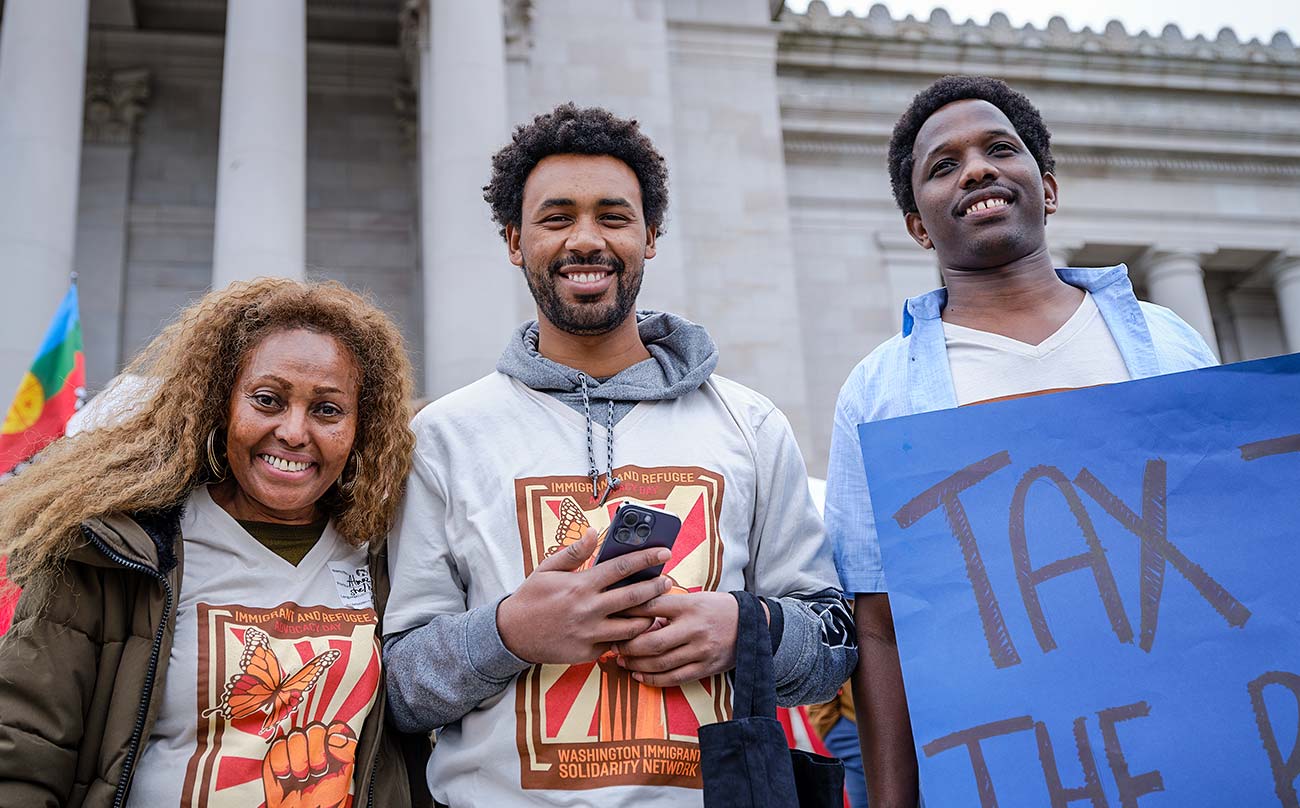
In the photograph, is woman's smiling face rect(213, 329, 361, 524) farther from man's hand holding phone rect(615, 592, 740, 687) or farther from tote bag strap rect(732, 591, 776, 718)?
tote bag strap rect(732, 591, 776, 718)

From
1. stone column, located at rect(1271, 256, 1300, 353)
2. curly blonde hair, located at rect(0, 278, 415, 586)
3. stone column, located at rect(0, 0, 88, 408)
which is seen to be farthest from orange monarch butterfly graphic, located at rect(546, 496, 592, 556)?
stone column, located at rect(1271, 256, 1300, 353)

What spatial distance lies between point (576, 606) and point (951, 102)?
1.99 m

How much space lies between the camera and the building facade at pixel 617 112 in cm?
1189

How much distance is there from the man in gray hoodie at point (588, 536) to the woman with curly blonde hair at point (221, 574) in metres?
0.18

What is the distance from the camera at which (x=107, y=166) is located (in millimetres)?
16984

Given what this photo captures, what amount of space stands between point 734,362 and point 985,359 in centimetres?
1238

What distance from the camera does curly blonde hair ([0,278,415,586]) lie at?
2.93m

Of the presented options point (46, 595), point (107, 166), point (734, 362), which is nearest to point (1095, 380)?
point (46, 595)

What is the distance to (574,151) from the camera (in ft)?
10.5

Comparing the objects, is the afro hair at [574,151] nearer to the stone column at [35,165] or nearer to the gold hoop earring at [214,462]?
the gold hoop earring at [214,462]

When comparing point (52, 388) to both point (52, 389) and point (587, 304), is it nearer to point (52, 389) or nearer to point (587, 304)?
point (52, 389)

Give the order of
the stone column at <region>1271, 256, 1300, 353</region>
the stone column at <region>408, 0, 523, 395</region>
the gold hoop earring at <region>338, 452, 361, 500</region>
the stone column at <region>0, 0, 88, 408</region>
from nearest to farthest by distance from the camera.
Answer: the gold hoop earring at <region>338, 452, 361, 500</region>, the stone column at <region>0, 0, 88, 408</region>, the stone column at <region>408, 0, 523, 395</region>, the stone column at <region>1271, 256, 1300, 353</region>

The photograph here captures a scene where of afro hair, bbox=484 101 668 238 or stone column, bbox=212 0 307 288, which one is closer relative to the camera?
afro hair, bbox=484 101 668 238

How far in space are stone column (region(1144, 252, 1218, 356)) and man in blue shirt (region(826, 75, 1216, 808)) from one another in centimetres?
1763
